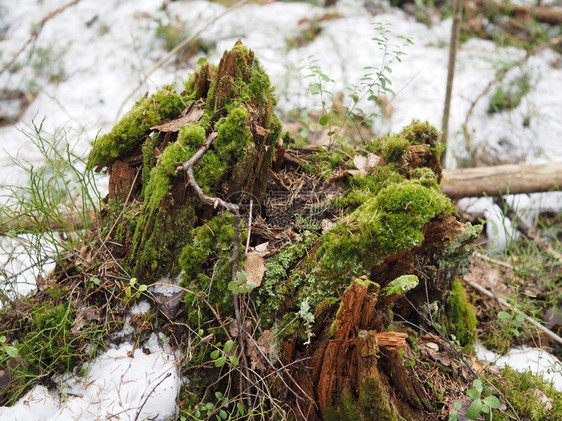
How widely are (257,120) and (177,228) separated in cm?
78

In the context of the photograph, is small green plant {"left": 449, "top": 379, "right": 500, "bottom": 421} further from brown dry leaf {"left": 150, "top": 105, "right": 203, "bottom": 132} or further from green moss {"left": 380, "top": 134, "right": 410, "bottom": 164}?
brown dry leaf {"left": 150, "top": 105, "right": 203, "bottom": 132}

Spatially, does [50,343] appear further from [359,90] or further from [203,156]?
[359,90]

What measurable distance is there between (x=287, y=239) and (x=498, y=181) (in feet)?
9.76

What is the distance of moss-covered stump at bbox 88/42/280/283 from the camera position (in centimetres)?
254

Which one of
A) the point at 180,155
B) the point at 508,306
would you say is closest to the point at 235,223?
the point at 180,155

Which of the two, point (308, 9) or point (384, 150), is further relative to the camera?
point (308, 9)

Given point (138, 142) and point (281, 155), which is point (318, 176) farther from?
point (138, 142)

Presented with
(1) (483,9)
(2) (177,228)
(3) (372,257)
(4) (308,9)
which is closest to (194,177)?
(2) (177,228)

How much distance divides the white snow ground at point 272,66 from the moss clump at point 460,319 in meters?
2.04

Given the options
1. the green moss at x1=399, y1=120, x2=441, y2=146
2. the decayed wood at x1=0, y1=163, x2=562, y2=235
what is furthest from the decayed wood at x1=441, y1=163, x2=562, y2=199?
the green moss at x1=399, y1=120, x2=441, y2=146

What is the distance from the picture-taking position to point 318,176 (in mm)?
3023

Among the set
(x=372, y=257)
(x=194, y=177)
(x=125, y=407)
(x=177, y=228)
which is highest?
(x=194, y=177)

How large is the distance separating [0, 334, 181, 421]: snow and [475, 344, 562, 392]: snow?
2.03 metres

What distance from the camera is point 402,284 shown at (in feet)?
7.34
